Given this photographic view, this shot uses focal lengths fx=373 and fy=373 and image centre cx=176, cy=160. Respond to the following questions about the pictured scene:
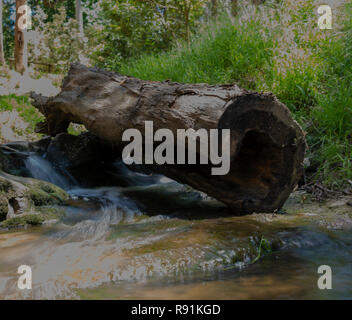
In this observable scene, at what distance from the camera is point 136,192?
15.0 feet

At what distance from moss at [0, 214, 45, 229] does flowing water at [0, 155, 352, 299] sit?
0.19 metres

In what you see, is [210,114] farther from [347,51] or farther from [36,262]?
[347,51]

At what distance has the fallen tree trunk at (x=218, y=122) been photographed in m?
2.82

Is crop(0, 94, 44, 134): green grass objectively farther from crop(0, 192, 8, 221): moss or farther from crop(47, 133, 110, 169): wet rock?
crop(0, 192, 8, 221): moss

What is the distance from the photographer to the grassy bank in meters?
4.35

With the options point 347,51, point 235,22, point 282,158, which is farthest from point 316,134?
point 235,22

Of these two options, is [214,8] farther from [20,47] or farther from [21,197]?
[21,197]

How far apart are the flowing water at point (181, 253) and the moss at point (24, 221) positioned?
0.64 feet

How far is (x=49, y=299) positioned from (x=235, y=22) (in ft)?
19.9

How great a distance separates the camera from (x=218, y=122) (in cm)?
272

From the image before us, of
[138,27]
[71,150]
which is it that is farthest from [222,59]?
[138,27]

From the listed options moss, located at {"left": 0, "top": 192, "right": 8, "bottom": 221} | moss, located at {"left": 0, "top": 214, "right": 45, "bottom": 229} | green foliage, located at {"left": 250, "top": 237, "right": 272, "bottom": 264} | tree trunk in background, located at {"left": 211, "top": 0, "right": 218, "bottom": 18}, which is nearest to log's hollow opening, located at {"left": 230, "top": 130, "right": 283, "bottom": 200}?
green foliage, located at {"left": 250, "top": 237, "right": 272, "bottom": 264}
